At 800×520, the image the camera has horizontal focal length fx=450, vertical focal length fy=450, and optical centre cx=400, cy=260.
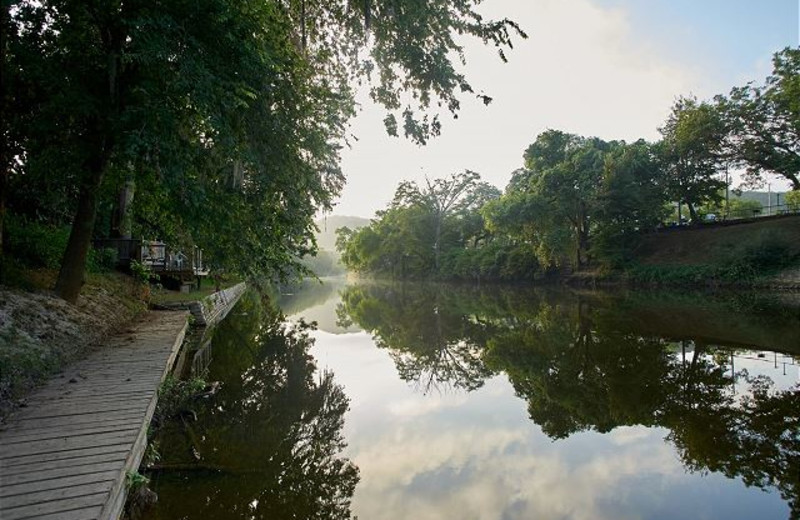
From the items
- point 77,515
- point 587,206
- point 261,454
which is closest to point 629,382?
point 261,454

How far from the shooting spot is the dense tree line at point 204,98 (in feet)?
22.3

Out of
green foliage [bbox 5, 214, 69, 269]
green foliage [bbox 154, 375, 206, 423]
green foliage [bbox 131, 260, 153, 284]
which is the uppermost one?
green foliage [bbox 5, 214, 69, 269]

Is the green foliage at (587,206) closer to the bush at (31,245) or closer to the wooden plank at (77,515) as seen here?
the bush at (31,245)

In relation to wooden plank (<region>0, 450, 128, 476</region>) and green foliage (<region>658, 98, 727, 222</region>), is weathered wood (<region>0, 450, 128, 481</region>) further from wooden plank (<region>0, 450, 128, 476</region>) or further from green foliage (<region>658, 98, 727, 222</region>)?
green foliage (<region>658, 98, 727, 222</region>)

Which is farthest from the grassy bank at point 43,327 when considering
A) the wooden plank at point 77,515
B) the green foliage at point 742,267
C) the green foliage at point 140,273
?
the green foliage at point 742,267

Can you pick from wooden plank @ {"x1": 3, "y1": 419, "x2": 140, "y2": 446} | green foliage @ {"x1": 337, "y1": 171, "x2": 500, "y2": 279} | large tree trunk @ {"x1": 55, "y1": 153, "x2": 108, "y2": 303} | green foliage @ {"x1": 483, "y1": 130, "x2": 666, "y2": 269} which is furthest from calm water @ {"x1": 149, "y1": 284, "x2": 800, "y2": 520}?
green foliage @ {"x1": 337, "y1": 171, "x2": 500, "y2": 279}

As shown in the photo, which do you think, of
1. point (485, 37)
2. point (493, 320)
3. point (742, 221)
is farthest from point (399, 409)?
point (742, 221)

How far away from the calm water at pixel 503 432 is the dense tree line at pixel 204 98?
135 inches

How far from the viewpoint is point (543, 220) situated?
36.8m

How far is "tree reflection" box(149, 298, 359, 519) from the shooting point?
4.17 meters

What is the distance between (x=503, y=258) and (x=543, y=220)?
9.13m

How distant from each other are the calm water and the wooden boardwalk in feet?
2.21

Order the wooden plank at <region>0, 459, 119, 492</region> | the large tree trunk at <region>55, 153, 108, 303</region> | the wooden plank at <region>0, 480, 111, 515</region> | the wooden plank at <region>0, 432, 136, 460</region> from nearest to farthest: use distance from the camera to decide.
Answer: the wooden plank at <region>0, 480, 111, 515</region> < the wooden plank at <region>0, 459, 119, 492</region> < the wooden plank at <region>0, 432, 136, 460</region> < the large tree trunk at <region>55, 153, 108, 303</region>

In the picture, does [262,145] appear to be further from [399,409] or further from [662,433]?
[662,433]
